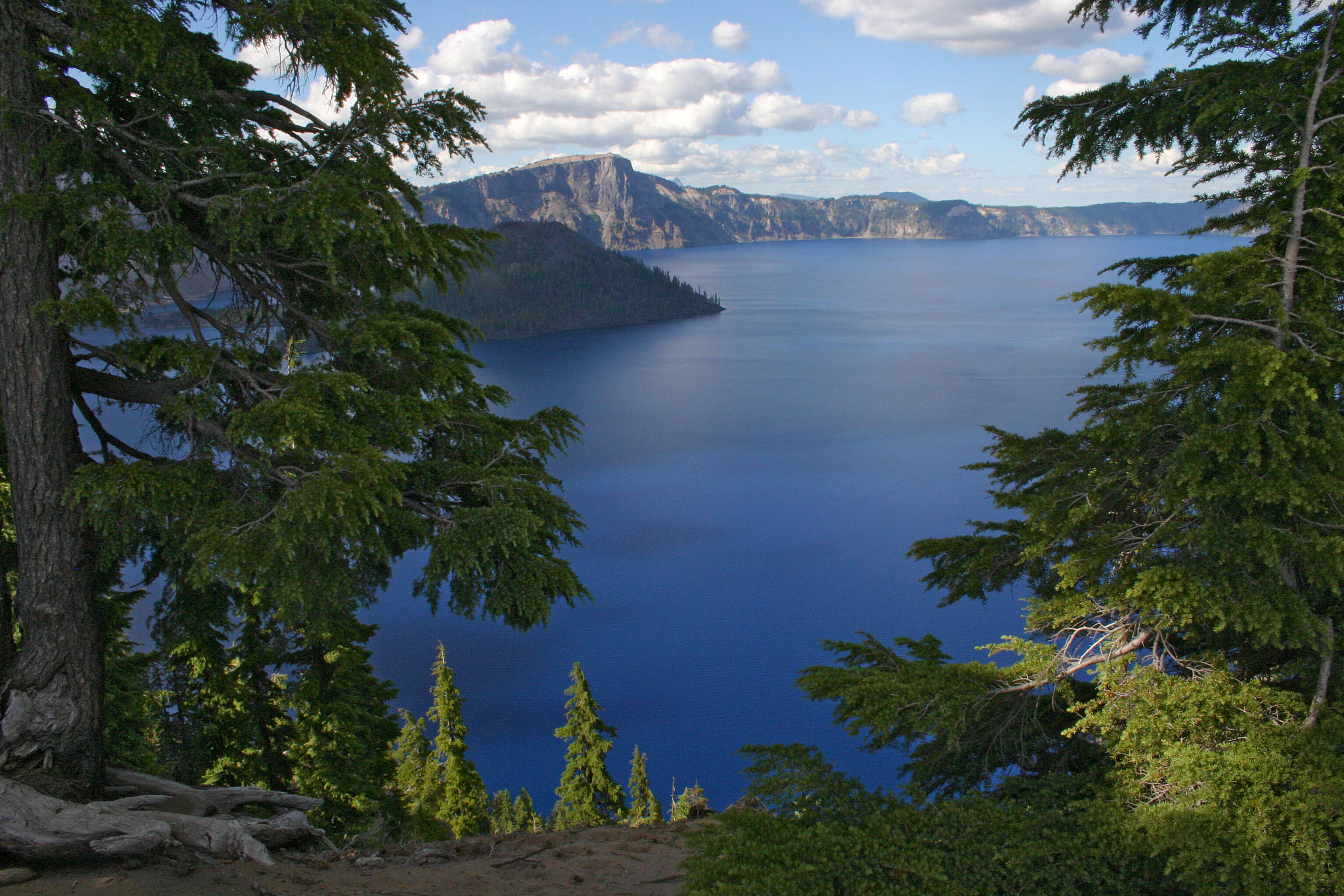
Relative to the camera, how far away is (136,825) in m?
4.75

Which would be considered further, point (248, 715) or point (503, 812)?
point (503, 812)

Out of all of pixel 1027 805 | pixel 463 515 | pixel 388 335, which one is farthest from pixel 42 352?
pixel 1027 805

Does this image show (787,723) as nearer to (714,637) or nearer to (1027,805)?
(714,637)

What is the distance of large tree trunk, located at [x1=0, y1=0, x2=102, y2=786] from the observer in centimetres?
481

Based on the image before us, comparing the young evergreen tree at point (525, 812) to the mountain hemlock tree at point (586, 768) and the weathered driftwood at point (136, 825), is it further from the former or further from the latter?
the weathered driftwood at point (136, 825)

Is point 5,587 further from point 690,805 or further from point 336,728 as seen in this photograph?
point 690,805

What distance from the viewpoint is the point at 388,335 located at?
4.93m

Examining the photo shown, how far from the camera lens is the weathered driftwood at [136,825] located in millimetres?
4512

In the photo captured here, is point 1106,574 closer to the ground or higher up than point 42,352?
closer to the ground

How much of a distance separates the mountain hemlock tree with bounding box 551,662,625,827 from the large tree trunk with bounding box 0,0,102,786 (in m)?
9.76

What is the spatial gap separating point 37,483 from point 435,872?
11.9 feet

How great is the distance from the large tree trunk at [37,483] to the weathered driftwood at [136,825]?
42cm

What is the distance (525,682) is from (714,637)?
649cm

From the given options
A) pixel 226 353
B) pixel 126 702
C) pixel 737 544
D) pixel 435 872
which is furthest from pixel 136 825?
pixel 737 544
